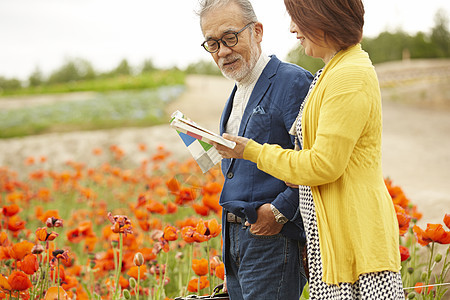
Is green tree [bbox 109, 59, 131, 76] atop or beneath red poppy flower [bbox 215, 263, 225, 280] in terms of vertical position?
atop

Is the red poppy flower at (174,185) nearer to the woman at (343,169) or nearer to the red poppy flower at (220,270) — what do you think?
the red poppy flower at (220,270)

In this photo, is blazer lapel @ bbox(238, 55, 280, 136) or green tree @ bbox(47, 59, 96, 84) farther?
green tree @ bbox(47, 59, 96, 84)

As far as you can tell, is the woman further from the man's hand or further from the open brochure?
the man's hand

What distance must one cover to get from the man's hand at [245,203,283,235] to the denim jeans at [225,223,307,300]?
0.14ft

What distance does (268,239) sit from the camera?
168cm

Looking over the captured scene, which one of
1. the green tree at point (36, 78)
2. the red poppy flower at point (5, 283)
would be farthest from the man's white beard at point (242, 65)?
the green tree at point (36, 78)

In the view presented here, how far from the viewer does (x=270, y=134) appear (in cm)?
168

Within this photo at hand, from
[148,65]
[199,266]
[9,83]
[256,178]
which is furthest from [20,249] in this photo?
[9,83]

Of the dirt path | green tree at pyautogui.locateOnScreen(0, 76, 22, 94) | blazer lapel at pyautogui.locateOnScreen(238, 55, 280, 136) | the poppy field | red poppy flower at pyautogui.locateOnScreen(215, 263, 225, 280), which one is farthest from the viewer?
green tree at pyautogui.locateOnScreen(0, 76, 22, 94)

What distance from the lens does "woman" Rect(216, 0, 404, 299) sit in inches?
51.3

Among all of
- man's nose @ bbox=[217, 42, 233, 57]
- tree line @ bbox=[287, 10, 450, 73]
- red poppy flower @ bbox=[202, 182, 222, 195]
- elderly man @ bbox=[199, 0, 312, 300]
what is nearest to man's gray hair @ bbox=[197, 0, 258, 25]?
elderly man @ bbox=[199, 0, 312, 300]

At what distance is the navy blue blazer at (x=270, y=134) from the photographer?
1638 mm

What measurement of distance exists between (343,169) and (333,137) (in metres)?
0.10

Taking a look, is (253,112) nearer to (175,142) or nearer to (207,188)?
(207,188)
